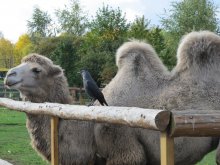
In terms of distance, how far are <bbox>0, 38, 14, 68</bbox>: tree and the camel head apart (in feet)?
239

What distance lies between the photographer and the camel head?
587 cm

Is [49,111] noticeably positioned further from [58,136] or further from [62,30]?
[62,30]

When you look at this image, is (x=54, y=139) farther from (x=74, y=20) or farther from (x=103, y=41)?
(x=74, y=20)

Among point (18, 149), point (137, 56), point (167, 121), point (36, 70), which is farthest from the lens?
point (18, 149)

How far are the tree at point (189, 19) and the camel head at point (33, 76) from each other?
32.2 m

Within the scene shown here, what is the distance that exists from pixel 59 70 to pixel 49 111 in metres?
1.32

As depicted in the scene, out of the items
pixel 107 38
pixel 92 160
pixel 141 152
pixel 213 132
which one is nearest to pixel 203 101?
pixel 141 152

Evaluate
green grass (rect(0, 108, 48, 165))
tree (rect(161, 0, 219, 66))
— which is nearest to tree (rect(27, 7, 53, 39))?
tree (rect(161, 0, 219, 66))

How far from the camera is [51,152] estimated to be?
205 inches

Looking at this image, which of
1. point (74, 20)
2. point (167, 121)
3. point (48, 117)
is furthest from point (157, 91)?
point (74, 20)

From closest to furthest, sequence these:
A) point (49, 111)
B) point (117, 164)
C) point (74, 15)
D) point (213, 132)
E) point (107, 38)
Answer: point (213, 132) → point (49, 111) → point (117, 164) → point (107, 38) → point (74, 15)

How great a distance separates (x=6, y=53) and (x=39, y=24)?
17.8m

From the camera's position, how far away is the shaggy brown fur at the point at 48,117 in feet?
17.8

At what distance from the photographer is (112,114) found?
357cm
